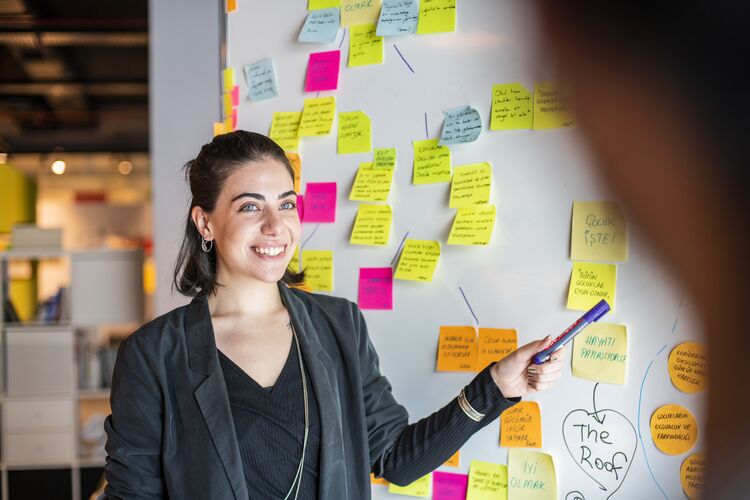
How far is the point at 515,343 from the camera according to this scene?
1562 mm

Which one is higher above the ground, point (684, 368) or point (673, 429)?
point (684, 368)

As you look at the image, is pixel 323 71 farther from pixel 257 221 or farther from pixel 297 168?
pixel 257 221

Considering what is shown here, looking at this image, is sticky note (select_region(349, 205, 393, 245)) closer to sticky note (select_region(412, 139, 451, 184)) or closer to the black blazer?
sticky note (select_region(412, 139, 451, 184))

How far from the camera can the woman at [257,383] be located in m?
1.43

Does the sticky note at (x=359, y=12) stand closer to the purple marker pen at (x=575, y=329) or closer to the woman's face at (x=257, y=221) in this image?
the woman's face at (x=257, y=221)

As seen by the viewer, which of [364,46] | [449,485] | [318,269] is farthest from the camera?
[318,269]

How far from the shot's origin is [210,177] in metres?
1.58

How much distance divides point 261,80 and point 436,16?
0.58 metres

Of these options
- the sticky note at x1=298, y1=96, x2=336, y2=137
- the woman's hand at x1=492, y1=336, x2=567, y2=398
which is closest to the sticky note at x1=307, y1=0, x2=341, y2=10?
the sticky note at x1=298, y1=96, x2=336, y2=137

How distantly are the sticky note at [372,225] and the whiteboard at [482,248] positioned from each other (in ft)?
0.07

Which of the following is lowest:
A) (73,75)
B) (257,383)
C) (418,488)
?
(418,488)

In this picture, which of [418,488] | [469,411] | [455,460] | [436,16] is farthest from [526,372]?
[436,16]

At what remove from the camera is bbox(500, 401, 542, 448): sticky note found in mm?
1544

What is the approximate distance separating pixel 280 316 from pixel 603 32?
1407mm
